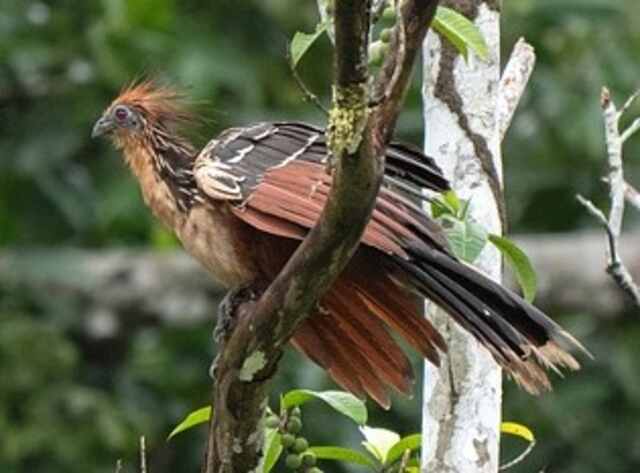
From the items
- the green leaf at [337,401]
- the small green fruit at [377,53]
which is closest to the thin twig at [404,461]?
the green leaf at [337,401]

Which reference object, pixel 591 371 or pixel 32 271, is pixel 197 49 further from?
pixel 591 371

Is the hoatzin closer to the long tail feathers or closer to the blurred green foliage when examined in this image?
the long tail feathers

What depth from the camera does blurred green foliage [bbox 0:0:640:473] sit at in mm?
9906

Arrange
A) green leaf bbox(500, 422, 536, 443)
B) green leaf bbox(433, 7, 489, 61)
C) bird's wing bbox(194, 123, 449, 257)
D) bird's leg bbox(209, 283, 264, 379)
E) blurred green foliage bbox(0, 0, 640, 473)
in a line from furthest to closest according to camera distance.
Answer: blurred green foliage bbox(0, 0, 640, 473) → green leaf bbox(500, 422, 536, 443) → bird's leg bbox(209, 283, 264, 379) → bird's wing bbox(194, 123, 449, 257) → green leaf bbox(433, 7, 489, 61)

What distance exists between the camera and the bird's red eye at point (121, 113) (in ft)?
18.2

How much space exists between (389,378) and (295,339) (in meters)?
0.20

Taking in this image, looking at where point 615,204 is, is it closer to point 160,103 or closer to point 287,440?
point 287,440

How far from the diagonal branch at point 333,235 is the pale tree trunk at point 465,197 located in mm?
527

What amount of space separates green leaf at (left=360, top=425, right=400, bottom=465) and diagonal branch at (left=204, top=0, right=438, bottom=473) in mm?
515

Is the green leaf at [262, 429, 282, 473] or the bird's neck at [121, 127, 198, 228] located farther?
the bird's neck at [121, 127, 198, 228]

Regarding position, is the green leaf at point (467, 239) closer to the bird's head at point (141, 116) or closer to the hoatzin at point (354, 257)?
the hoatzin at point (354, 257)

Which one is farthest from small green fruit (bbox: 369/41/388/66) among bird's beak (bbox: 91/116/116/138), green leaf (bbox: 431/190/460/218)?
bird's beak (bbox: 91/116/116/138)

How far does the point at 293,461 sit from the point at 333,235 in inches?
30.7

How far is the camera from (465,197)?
5.10m
